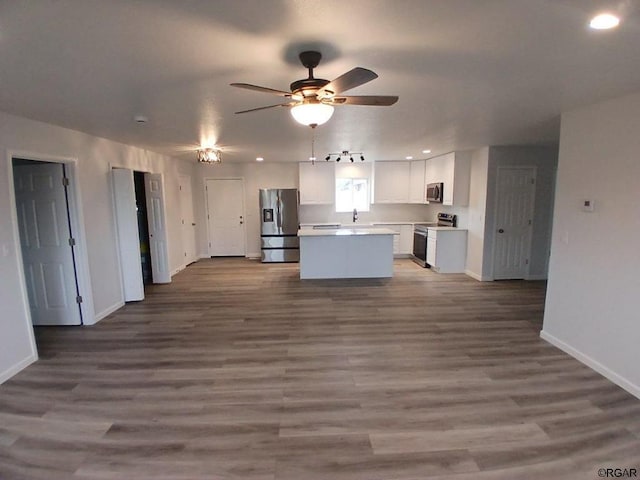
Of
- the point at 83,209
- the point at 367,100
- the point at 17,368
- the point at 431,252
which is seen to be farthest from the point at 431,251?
the point at 17,368

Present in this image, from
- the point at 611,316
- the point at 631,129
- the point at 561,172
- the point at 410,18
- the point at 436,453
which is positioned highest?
the point at 410,18

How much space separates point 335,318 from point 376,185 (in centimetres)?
434

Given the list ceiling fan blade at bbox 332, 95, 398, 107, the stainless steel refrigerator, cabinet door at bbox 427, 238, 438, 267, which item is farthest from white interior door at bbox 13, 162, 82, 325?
cabinet door at bbox 427, 238, 438, 267

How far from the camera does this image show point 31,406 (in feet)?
Result: 8.16

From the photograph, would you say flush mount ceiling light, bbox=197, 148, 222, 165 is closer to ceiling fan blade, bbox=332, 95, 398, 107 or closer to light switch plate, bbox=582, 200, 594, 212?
ceiling fan blade, bbox=332, 95, 398, 107

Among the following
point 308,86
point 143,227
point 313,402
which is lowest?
point 313,402

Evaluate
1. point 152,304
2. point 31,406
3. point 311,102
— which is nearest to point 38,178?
point 152,304

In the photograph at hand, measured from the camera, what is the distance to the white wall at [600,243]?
8.58ft

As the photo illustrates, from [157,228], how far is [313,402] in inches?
181

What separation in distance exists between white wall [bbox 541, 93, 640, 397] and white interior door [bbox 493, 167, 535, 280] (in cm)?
237

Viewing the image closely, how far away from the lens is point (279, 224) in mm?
7539

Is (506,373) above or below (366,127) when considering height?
below

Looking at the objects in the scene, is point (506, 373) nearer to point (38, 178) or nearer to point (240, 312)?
point (240, 312)

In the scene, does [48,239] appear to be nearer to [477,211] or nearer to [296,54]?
[296,54]
